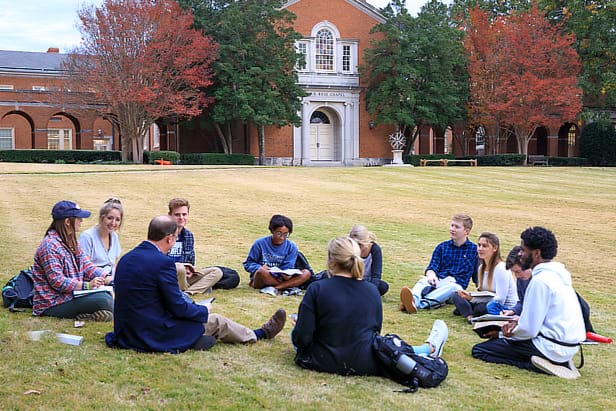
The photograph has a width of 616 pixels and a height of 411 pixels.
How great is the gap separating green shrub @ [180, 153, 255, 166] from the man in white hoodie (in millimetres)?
30515

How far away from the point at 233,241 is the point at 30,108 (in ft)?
114

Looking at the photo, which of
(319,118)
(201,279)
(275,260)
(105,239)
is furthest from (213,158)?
(105,239)

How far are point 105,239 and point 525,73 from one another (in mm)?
33096

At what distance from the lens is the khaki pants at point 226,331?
228 inches

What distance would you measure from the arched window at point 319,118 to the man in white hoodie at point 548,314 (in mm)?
36507

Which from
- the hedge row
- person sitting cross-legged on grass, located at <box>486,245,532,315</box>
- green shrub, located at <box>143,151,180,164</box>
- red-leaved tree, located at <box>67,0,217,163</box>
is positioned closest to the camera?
person sitting cross-legged on grass, located at <box>486,245,532,315</box>

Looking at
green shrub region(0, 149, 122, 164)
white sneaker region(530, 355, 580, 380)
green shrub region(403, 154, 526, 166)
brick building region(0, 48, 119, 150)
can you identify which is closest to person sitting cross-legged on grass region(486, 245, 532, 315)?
white sneaker region(530, 355, 580, 380)

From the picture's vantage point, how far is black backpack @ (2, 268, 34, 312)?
6.88 m

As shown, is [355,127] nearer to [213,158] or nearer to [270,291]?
[213,158]

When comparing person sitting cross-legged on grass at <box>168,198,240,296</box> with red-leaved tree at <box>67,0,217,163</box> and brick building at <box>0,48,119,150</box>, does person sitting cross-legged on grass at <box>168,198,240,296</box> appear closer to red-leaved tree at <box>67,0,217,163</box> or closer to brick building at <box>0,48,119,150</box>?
red-leaved tree at <box>67,0,217,163</box>

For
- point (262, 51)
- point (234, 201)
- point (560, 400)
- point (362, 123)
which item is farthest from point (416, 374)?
point (362, 123)

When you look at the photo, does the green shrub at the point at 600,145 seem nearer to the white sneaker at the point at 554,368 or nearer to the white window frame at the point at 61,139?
the white window frame at the point at 61,139

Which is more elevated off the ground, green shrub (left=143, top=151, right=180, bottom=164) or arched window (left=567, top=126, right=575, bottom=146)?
arched window (left=567, top=126, right=575, bottom=146)

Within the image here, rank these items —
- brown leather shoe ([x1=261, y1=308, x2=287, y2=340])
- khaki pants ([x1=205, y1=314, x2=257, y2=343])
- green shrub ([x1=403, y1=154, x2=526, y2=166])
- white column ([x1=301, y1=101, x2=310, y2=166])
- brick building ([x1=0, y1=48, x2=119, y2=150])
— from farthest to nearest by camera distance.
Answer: white column ([x1=301, y1=101, x2=310, y2=166])
brick building ([x1=0, y1=48, x2=119, y2=150])
green shrub ([x1=403, y1=154, x2=526, y2=166])
brown leather shoe ([x1=261, y1=308, x2=287, y2=340])
khaki pants ([x1=205, y1=314, x2=257, y2=343])
